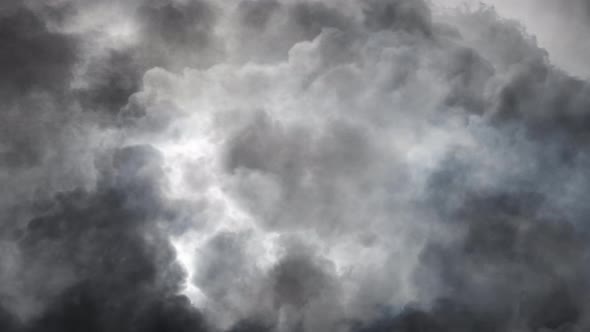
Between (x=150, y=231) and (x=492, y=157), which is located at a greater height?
(x=492, y=157)

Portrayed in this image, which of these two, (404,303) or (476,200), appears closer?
(404,303)

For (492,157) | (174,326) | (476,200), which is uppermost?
(492,157)

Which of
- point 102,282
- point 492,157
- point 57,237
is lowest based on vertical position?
point 102,282

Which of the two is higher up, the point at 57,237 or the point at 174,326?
the point at 57,237

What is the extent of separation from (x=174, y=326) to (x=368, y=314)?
38.4 meters

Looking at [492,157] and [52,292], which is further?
[492,157]

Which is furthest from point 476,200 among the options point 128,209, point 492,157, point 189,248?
point 128,209

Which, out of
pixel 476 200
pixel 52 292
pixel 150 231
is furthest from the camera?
pixel 476 200

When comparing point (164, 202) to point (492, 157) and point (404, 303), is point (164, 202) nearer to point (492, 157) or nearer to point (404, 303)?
point (404, 303)

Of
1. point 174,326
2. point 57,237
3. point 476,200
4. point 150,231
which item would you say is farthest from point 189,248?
point 476,200

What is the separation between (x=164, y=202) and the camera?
424 feet

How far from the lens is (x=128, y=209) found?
12700 cm

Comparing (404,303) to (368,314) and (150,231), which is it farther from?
(150,231)

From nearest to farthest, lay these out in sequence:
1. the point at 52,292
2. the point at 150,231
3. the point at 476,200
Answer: the point at 52,292, the point at 150,231, the point at 476,200
